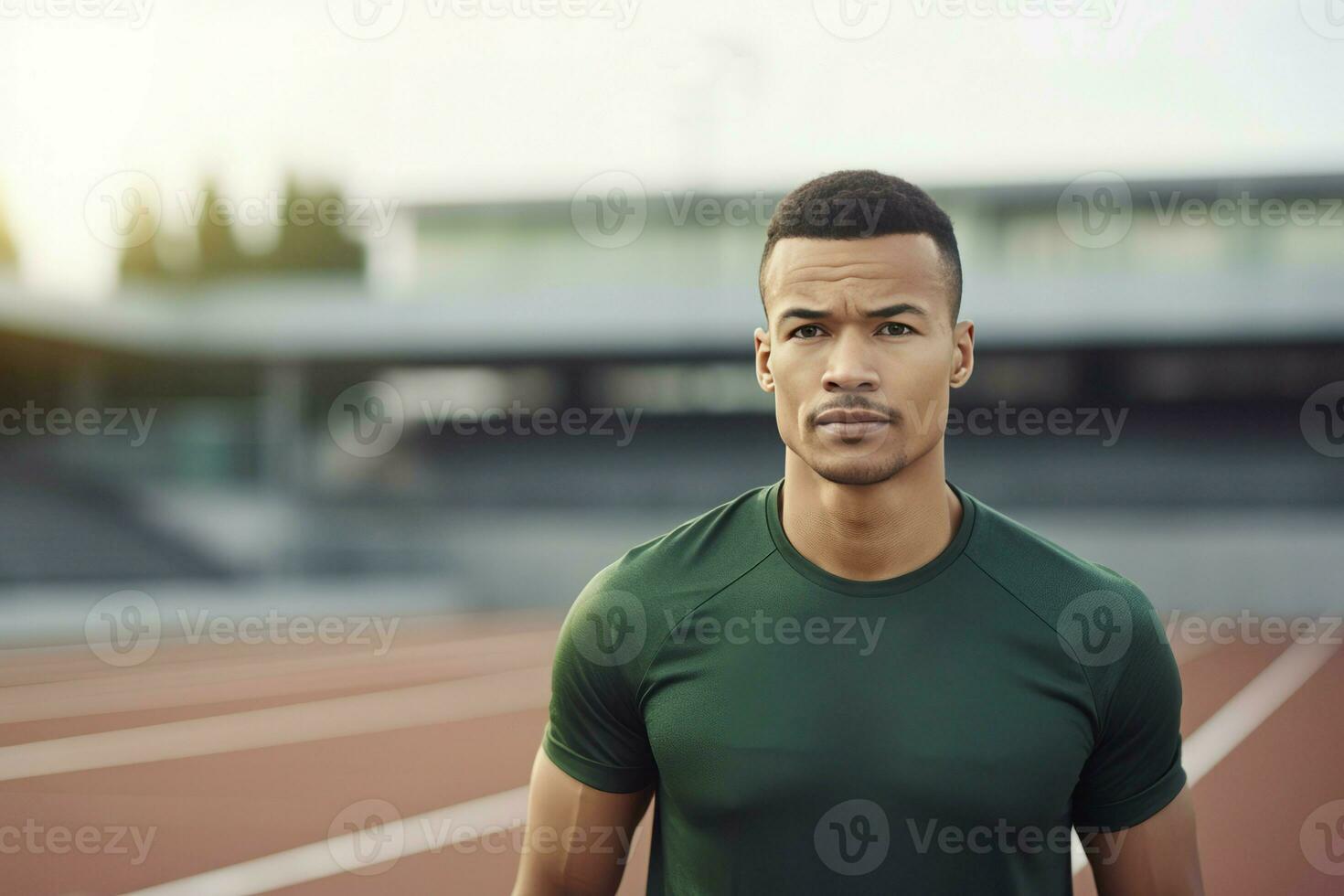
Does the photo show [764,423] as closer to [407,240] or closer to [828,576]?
[407,240]

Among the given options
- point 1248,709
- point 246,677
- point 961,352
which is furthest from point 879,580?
point 246,677

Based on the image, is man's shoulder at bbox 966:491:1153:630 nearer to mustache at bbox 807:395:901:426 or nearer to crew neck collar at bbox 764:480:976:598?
crew neck collar at bbox 764:480:976:598

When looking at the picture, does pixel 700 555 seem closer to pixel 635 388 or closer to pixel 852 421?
pixel 852 421

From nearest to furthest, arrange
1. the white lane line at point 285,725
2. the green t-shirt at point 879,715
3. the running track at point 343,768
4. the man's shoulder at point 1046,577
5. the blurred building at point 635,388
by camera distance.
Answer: the green t-shirt at point 879,715 < the man's shoulder at point 1046,577 < the running track at point 343,768 < the white lane line at point 285,725 < the blurred building at point 635,388

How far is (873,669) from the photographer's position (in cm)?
206

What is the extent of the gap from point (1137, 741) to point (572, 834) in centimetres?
112

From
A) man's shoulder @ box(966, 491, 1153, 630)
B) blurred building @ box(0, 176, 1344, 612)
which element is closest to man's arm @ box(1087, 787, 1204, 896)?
man's shoulder @ box(966, 491, 1153, 630)

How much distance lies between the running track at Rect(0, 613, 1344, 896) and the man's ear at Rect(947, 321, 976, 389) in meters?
4.24

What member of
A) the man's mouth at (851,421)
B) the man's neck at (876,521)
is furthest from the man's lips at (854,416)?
the man's neck at (876,521)

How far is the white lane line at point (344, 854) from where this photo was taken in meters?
6.02

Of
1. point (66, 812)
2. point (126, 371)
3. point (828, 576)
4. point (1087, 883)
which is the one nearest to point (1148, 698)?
point (828, 576)

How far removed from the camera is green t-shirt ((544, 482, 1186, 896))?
78.1 inches

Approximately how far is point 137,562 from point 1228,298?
1931 centimetres

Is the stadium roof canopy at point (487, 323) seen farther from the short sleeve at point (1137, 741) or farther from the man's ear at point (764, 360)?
the short sleeve at point (1137, 741)
